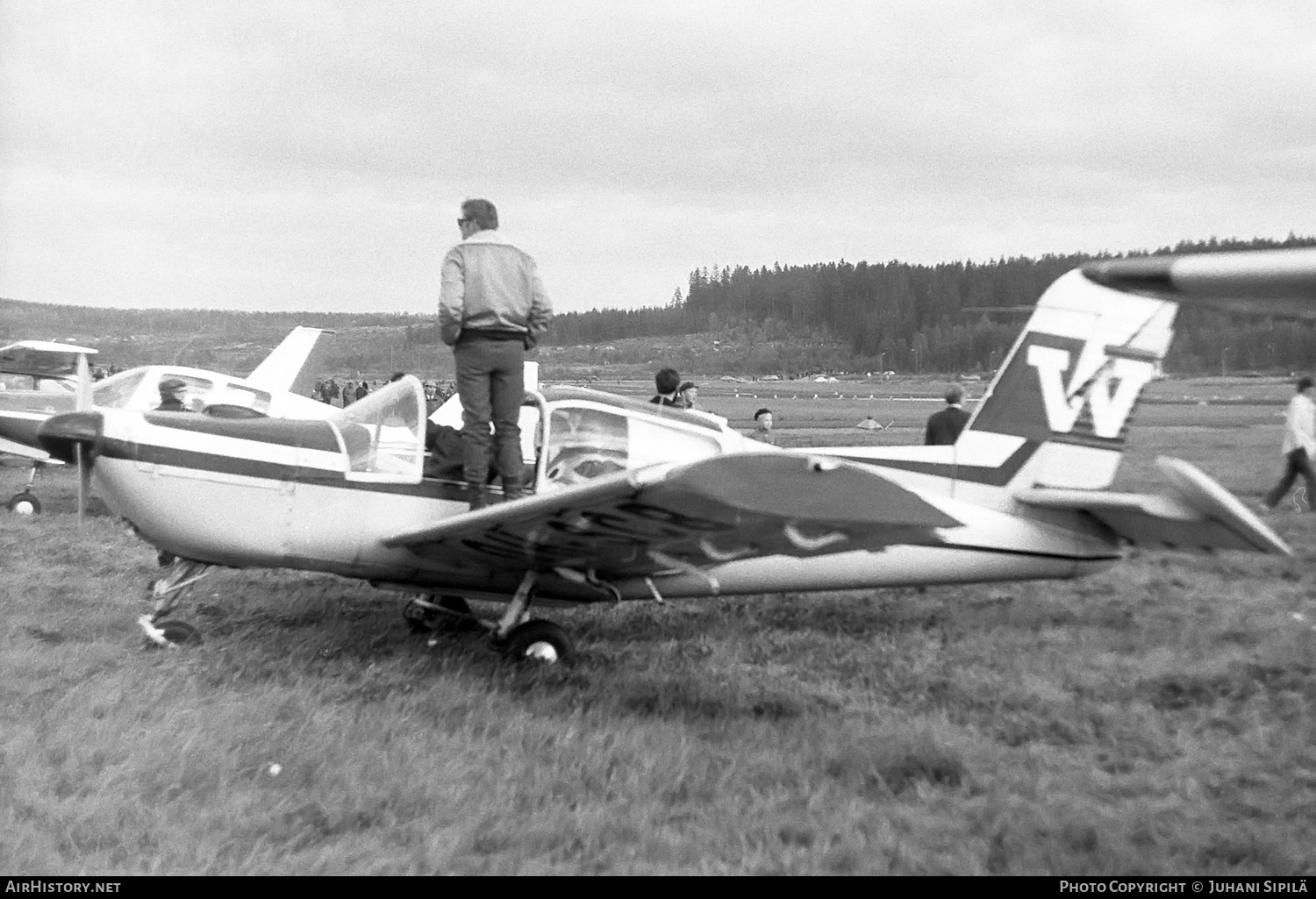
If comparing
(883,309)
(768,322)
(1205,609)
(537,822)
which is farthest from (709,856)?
(768,322)

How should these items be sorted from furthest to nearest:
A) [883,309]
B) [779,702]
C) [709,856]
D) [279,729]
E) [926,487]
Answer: [883,309] < [926,487] < [779,702] < [279,729] < [709,856]

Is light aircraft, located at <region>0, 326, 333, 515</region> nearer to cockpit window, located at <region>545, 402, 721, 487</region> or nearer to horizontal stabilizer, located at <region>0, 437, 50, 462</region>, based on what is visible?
horizontal stabilizer, located at <region>0, 437, 50, 462</region>

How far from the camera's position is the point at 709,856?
3475 millimetres

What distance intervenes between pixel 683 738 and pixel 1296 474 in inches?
389

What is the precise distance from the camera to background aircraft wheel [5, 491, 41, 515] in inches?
480

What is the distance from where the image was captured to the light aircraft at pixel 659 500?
179 inches

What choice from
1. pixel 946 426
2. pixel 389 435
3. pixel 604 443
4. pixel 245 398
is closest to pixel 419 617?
pixel 389 435

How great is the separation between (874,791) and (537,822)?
123 centimetres

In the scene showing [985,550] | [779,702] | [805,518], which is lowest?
[779,702]

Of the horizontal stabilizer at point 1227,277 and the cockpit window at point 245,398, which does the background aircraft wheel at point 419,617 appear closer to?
the horizontal stabilizer at point 1227,277

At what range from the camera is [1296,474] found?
39.4 ft

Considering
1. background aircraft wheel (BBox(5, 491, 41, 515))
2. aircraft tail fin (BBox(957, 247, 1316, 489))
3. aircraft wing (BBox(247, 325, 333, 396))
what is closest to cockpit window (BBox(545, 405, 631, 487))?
aircraft tail fin (BBox(957, 247, 1316, 489))

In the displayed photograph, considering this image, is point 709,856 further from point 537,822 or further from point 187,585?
point 187,585

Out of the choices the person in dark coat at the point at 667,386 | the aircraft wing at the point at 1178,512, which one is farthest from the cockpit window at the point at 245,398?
the aircraft wing at the point at 1178,512
